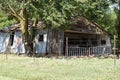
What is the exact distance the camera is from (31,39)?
1308 inches

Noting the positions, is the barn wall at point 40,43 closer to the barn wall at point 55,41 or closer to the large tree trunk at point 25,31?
the barn wall at point 55,41

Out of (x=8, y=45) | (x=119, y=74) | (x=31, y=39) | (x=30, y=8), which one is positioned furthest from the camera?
(x=8, y=45)

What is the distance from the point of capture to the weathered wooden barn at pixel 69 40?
112 feet

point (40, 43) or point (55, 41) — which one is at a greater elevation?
point (55, 41)

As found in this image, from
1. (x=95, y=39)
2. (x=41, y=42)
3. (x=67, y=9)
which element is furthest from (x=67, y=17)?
(x=95, y=39)

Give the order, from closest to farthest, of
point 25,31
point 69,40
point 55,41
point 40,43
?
point 25,31, point 55,41, point 40,43, point 69,40

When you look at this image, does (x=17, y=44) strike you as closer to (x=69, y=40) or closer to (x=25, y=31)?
(x=25, y=31)

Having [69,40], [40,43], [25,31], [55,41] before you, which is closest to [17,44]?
[40,43]

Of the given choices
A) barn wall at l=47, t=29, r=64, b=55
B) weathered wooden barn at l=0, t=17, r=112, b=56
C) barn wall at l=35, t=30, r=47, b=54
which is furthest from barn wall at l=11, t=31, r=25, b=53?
barn wall at l=47, t=29, r=64, b=55

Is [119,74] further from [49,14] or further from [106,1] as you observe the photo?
[106,1]

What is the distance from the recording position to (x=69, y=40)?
35875mm

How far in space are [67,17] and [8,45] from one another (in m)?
10.1

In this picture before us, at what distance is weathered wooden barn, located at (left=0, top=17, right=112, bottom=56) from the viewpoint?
3406 centimetres

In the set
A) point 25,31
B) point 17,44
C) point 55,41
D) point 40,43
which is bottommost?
point 17,44
